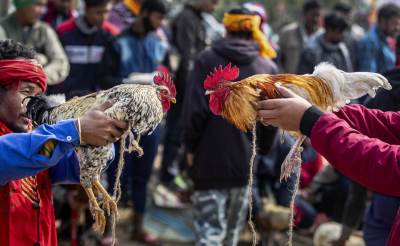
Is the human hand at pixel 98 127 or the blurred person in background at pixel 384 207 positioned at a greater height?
the human hand at pixel 98 127

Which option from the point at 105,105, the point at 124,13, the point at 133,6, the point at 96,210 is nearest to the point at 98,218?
the point at 96,210

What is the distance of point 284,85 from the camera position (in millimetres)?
2787

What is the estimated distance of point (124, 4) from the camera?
7.40 meters

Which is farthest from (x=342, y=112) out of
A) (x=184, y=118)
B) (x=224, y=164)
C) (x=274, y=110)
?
(x=184, y=118)

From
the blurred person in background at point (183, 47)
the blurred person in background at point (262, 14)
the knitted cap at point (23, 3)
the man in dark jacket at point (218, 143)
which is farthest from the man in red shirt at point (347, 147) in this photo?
the blurred person in background at point (183, 47)

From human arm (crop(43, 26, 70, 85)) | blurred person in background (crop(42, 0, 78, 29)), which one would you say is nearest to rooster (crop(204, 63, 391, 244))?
human arm (crop(43, 26, 70, 85))

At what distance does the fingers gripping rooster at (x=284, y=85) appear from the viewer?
2.75m

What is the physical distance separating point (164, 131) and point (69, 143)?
5.43m

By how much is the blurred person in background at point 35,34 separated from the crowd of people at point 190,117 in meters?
0.01

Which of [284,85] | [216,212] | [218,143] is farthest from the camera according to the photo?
[216,212]

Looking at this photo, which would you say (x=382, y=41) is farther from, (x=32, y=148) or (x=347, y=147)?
(x=32, y=148)

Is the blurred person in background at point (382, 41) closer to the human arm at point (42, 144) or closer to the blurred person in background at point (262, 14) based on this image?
the blurred person in background at point (262, 14)

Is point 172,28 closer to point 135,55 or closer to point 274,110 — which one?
point 135,55

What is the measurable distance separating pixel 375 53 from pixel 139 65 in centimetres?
320
